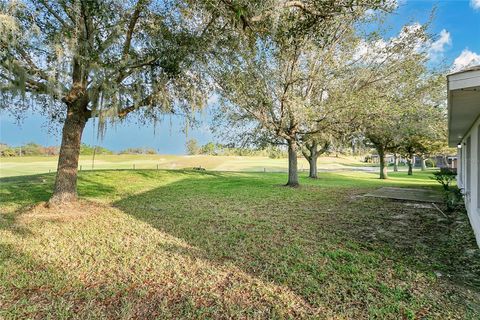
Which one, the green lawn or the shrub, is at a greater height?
the shrub

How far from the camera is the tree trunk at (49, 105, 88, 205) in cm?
695

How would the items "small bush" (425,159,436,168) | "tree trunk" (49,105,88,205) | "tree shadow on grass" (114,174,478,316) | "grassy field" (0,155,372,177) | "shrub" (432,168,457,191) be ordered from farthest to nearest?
"small bush" (425,159,436,168) → "grassy field" (0,155,372,177) → "shrub" (432,168,457,191) → "tree trunk" (49,105,88,205) → "tree shadow on grass" (114,174,478,316)

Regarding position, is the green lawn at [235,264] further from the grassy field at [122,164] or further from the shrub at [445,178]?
the grassy field at [122,164]

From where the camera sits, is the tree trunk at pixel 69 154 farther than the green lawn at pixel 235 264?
Yes

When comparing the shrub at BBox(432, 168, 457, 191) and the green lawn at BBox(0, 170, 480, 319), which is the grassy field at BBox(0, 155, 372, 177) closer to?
the shrub at BBox(432, 168, 457, 191)

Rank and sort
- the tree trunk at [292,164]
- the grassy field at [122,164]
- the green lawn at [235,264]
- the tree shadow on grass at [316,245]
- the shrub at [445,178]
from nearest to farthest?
the green lawn at [235,264] < the tree shadow on grass at [316,245] < the shrub at [445,178] < the tree trunk at [292,164] < the grassy field at [122,164]

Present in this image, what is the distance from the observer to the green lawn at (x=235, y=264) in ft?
8.82

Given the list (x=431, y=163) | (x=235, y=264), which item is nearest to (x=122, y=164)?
(x=235, y=264)

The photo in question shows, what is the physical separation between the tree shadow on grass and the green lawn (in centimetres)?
2

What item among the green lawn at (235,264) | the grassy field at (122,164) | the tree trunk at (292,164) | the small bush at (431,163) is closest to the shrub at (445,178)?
the green lawn at (235,264)

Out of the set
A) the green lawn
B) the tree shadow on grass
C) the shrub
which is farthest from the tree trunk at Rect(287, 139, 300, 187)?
the shrub

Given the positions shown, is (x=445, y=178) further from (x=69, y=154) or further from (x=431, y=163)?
(x=431, y=163)

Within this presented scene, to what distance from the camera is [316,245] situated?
4484mm

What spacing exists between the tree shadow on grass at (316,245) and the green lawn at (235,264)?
2 centimetres
